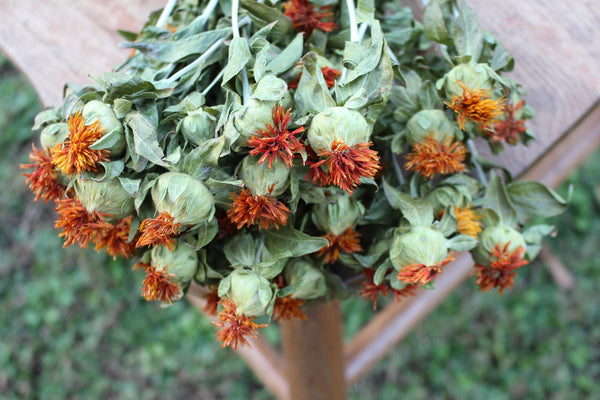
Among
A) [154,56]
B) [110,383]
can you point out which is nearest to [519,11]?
[154,56]

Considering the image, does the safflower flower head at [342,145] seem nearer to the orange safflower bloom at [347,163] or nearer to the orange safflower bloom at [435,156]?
the orange safflower bloom at [347,163]

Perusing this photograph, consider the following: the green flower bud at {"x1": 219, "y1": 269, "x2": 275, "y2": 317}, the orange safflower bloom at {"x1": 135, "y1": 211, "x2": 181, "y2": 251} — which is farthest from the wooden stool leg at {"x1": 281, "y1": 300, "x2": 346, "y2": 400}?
the orange safflower bloom at {"x1": 135, "y1": 211, "x2": 181, "y2": 251}

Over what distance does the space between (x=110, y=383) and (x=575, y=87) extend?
1630 mm

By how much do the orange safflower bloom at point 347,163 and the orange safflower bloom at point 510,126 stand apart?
27 cm

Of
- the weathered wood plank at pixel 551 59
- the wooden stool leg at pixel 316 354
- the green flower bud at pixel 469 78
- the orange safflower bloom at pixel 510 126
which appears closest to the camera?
the green flower bud at pixel 469 78

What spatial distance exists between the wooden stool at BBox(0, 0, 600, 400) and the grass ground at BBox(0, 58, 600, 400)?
0.60 meters

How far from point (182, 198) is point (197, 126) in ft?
0.29

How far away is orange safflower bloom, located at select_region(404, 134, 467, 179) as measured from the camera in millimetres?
674

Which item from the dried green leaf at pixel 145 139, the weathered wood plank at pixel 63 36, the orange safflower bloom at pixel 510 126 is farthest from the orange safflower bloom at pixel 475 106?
the weathered wood plank at pixel 63 36

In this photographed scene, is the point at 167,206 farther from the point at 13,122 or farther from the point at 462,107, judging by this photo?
the point at 13,122

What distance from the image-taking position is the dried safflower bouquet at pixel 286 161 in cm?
57

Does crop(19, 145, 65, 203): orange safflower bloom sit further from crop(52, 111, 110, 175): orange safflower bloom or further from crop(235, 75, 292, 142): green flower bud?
crop(235, 75, 292, 142): green flower bud

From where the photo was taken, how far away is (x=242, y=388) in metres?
1.83

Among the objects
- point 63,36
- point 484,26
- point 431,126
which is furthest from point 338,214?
point 63,36
